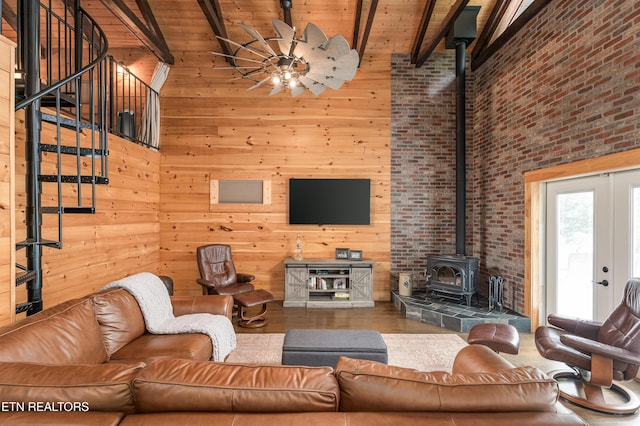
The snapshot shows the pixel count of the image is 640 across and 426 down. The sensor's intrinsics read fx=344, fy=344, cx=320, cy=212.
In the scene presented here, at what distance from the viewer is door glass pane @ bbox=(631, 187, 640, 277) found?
3180 millimetres

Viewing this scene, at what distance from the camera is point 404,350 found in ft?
12.5

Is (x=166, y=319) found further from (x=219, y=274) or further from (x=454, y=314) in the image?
(x=454, y=314)

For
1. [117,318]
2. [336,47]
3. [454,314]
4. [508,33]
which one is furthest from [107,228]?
[508,33]

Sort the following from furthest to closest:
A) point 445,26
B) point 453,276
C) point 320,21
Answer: point 320,21
point 453,276
point 445,26

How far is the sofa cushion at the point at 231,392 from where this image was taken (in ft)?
4.12

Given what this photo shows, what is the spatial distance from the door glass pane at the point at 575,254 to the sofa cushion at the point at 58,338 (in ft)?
15.4

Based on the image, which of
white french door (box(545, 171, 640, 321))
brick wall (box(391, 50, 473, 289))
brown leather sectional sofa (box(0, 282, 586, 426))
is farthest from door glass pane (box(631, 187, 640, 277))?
brick wall (box(391, 50, 473, 289))

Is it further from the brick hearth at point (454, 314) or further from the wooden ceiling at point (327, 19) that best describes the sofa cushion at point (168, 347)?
the wooden ceiling at point (327, 19)

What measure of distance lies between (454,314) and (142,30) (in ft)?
19.6

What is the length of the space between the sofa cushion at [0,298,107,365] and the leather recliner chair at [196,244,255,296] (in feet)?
7.43

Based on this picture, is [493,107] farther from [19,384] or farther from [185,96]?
[19,384]

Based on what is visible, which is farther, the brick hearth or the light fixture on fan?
the brick hearth

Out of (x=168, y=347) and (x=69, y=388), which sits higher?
(x=69, y=388)

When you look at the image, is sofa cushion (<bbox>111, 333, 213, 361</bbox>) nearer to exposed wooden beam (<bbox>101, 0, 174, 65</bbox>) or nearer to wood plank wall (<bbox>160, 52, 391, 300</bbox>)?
wood plank wall (<bbox>160, 52, 391, 300</bbox>)
